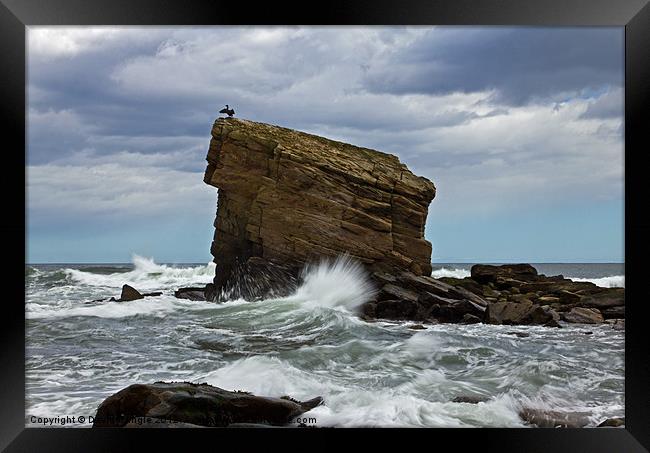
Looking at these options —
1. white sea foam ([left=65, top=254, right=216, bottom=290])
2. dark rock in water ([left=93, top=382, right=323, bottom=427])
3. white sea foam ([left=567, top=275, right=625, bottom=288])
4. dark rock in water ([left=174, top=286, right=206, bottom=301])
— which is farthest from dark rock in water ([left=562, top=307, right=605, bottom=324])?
white sea foam ([left=65, top=254, right=216, bottom=290])

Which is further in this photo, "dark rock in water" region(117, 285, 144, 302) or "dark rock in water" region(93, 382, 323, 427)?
"dark rock in water" region(117, 285, 144, 302)

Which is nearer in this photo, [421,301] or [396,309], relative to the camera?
[396,309]

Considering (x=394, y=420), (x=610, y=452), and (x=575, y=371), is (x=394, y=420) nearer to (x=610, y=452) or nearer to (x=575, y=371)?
(x=610, y=452)

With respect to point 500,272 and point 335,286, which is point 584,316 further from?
point 335,286

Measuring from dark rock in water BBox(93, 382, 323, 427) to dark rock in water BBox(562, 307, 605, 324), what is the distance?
648 cm

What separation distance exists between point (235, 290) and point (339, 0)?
28.7ft

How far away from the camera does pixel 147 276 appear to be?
1468cm

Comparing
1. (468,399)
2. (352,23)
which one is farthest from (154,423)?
(352,23)

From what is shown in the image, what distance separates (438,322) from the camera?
854cm

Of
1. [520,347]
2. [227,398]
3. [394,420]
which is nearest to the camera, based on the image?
[227,398]

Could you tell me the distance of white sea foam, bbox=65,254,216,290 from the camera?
44.7ft

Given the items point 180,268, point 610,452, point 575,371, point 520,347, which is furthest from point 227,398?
point 180,268

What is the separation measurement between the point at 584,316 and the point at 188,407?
286 inches

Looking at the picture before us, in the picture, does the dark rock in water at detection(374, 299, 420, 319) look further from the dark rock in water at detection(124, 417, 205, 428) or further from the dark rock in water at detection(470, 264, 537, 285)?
the dark rock in water at detection(124, 417, 205, 428)
